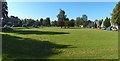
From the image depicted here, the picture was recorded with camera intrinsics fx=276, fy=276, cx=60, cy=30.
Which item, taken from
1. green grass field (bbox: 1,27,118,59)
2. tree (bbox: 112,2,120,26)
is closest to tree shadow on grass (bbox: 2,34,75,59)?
green grass field (bbox: 1,27,118,59)

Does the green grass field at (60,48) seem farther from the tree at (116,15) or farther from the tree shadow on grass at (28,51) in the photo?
the tree at (116,15)

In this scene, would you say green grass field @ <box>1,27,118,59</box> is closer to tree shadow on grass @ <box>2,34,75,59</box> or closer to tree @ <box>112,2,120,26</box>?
tree shadow on grass @ <box>2,34,75,59</box>

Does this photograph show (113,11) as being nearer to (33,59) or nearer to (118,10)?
(118,10)

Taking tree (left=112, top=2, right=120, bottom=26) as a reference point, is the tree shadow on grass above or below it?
below

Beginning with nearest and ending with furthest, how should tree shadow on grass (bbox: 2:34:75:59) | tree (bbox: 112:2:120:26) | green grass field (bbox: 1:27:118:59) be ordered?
tree shadow on grass (bbox: 2:34:75:59) → green grass field (bbox: 1:27:118:59) → tree (bbox: 112:2:120:26)

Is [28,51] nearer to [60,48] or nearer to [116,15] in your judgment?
[60,48]

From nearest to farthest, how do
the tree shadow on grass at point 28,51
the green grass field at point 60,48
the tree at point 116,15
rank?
the tree shadow on grass at point 28,51, the green grass field at point 60,48, the tree at point 116,15

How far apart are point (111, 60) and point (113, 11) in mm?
102299

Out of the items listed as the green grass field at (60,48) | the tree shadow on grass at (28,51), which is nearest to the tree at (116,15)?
the green grass field at (60,48)

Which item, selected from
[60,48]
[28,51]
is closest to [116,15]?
[60,48]

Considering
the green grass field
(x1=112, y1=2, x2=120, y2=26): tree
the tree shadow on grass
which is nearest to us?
the tree shadow on grass

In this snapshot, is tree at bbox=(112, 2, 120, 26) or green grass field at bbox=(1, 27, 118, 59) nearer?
green grass field at bbox=(1, 27, 118, 59)

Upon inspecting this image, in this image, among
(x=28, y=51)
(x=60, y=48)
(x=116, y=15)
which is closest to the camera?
(x=28, y=51)

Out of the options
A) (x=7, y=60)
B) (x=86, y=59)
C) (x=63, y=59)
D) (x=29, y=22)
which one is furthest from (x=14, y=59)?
(x=29, y=22)
